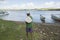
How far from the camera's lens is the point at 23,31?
5.19m

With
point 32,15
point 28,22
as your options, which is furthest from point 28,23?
point 32,15

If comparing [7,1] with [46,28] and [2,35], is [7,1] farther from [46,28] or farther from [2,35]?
[46,28]

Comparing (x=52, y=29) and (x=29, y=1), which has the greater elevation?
(x=29, y=1)

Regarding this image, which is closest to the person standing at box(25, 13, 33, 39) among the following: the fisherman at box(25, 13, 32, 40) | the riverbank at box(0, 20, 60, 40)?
the fisherman at box(25, 13, 32, 40)

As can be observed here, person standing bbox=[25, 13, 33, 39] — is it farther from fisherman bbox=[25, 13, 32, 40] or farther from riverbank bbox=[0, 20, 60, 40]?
riverbank bbox=[0, 20, 60, 40]

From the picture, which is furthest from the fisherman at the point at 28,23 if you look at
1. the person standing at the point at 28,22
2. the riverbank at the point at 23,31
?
the riverbank at the point at 23,31

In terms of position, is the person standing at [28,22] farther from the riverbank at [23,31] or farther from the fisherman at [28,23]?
the riverbank at [23,31]

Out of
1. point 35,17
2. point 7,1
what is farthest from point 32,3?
point 7,1

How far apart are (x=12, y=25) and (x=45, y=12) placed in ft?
3.53

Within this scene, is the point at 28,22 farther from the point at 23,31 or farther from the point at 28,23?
the point at 23,31

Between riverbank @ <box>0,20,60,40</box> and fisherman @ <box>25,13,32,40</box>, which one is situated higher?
fisherman @ <box>25,13,32,40</box>

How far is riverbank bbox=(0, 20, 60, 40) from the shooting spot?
5.01m

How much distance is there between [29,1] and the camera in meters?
5.32

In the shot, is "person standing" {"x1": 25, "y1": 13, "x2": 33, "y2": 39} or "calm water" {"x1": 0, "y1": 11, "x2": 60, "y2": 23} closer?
"person standing" {"x1": 25, "y1": 13, "x2": 33, "y2": 39}
